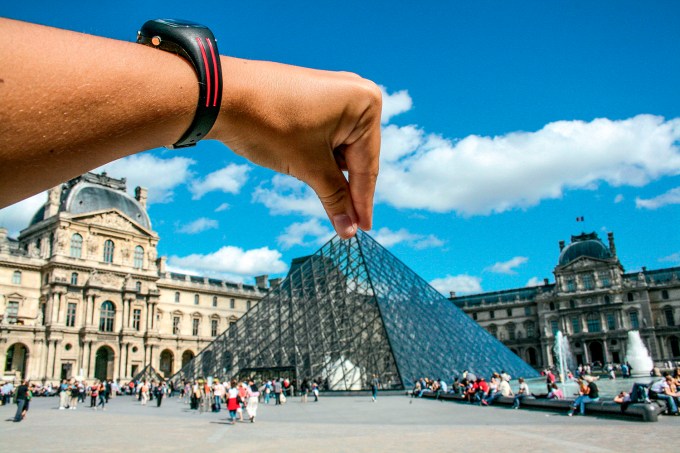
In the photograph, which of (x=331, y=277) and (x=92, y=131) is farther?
(x=331, y=277)

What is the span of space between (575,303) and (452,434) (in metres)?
61.6

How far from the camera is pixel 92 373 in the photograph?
4128 cm

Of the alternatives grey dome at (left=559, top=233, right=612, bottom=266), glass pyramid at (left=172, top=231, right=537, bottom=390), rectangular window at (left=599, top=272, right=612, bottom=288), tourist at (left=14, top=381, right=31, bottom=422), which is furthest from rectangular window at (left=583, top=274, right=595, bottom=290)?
tourist at (left=14, top=381, right=31, bottom=422)

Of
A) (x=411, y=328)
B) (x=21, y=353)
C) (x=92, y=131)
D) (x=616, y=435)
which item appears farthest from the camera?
(x=21, y=353)

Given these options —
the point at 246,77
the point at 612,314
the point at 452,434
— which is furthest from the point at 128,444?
the point at 612,314

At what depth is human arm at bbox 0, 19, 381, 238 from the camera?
0.81 meters

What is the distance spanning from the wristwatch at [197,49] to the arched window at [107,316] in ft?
154

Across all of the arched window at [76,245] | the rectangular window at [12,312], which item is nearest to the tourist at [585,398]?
the rectangular window at [12,312]

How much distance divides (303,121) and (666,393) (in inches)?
509

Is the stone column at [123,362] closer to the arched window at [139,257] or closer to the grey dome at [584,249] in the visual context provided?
the arched window at [139,257]

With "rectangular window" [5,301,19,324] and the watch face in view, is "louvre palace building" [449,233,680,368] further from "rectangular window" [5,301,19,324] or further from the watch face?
the watch face

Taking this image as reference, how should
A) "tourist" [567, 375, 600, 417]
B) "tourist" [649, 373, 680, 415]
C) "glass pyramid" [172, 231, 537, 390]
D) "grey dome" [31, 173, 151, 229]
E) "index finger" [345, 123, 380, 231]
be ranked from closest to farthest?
"index finger" [345, 123, 380, 231]
"tourist" [649, 373, 680, 415]
"tourist" [567, 375, 600, 417]
"glass pyramid" [172, 231, 537, 390]
"grey dome" [31, 173, 151, 229]

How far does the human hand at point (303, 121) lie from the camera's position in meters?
1.16

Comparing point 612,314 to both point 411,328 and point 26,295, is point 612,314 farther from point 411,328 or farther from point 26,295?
point 26,295
